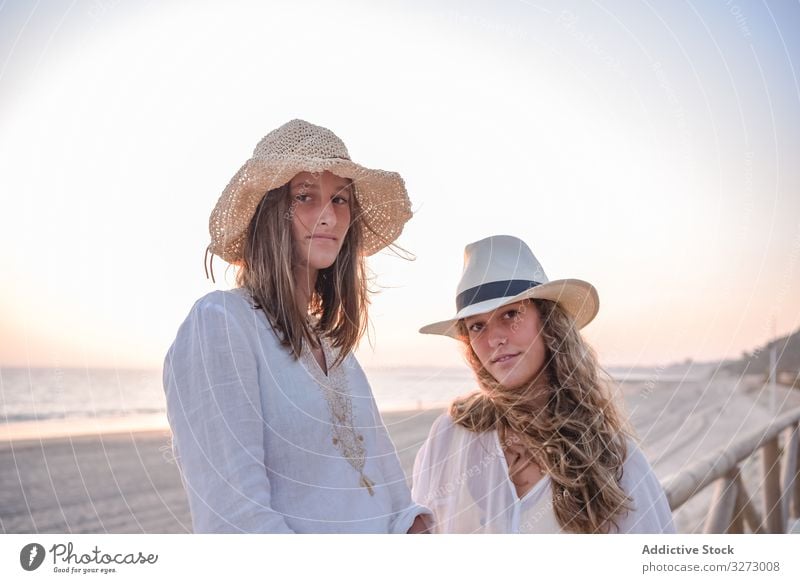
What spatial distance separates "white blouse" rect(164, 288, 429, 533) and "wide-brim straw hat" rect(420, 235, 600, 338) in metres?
0.34

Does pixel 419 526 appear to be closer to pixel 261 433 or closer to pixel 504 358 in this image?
pixel 504 358

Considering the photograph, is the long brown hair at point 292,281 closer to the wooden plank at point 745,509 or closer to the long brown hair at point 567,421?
the long brown hair at point 567,421

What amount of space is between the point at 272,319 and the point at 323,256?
0.15 meters

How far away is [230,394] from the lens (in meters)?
1.15

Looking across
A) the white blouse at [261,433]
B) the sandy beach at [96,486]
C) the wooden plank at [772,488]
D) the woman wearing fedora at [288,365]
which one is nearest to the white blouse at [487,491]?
the woman wearing fedora at [288,365]

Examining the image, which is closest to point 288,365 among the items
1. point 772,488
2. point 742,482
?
point 742,482

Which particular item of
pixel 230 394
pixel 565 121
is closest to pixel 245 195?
pixel 230 394

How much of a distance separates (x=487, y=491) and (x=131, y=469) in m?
3.89

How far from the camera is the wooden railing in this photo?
65.7 inches

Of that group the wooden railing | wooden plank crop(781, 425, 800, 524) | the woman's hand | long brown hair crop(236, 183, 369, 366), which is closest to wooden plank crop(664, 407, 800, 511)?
the wooden railing

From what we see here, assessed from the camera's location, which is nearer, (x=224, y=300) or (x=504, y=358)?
(x=224, y=300)

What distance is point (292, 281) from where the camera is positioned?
1299 millimetres

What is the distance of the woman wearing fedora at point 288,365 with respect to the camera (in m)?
1.15

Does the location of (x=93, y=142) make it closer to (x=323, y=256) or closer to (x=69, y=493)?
(x=323, y=256)
